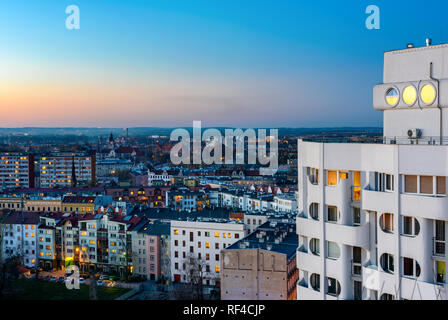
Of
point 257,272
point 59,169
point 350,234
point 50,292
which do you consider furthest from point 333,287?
point 59,169

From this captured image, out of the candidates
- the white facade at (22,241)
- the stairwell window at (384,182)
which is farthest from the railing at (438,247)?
the white facade at (22,241)

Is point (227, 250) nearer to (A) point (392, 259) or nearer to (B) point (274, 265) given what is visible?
(B) point (274, 265)

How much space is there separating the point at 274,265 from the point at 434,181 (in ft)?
36.6

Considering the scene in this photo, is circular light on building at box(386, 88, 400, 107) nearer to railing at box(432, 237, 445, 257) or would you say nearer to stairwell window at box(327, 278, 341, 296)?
railing at box(432, 237, 445, 257)

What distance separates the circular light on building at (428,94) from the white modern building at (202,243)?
48.9 ft

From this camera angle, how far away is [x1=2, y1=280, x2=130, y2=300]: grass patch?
64.7 ft

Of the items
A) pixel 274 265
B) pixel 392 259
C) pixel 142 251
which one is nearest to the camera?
pixel 392 259

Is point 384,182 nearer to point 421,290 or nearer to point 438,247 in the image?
point 438,247

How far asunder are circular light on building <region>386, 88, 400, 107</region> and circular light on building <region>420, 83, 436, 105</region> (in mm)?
299

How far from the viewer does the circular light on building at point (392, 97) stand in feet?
19.7

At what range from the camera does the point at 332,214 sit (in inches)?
238

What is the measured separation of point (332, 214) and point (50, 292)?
1692 cm
